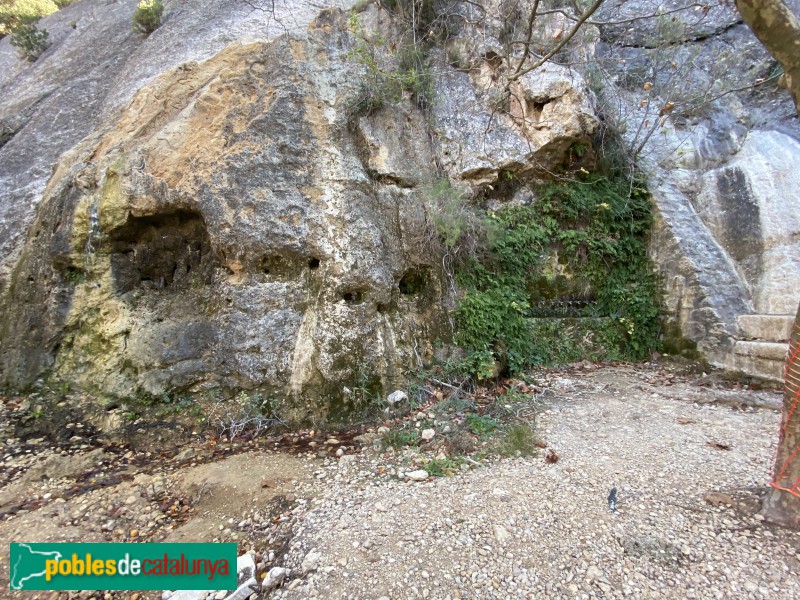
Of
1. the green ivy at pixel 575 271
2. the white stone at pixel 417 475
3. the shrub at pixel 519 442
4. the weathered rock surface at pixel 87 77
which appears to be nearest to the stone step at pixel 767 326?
the green ivy at pixel 575 271

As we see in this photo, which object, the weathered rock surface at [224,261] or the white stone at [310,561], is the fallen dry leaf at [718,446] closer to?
the weathered rock surface at [224,261]

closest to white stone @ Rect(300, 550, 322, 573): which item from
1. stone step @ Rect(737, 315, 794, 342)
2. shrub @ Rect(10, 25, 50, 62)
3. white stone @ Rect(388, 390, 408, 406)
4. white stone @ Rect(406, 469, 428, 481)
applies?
white stone @ Rect(406, 469, 428, 481)

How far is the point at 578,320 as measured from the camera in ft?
18.6

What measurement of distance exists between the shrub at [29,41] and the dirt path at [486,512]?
9.66 meters

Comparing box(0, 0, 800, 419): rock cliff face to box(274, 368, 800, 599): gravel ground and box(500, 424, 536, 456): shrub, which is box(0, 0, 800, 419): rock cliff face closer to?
box(500, 424, 536, 456): shrub

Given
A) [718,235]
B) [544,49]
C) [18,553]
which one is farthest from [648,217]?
[18,553]

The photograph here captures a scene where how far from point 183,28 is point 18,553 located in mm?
7097

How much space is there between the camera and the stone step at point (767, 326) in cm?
454

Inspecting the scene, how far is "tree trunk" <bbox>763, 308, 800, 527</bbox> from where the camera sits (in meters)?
2.07

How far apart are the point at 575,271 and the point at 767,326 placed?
7.57 ft

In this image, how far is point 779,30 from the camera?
193 cm

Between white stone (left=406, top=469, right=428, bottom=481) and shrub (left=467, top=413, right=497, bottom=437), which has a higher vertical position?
shrub (left=467, top=413, right=497, bottom=437)

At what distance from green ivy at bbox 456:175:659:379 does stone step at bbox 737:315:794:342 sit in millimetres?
990

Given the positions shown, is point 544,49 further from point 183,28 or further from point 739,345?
point 183,28
